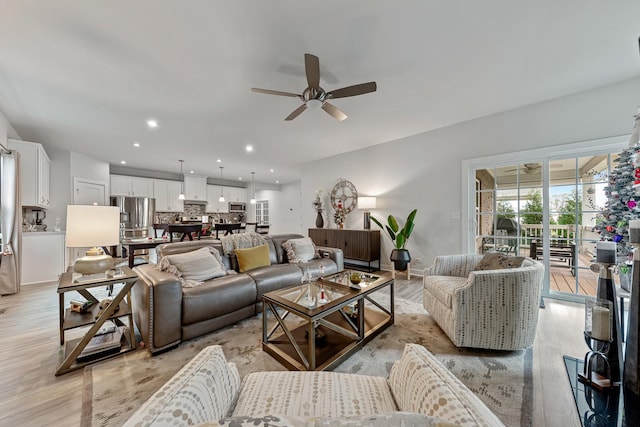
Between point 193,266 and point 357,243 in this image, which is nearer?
point 193,266

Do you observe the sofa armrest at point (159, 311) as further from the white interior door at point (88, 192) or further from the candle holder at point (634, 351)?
the white interior door at point (88, 192)

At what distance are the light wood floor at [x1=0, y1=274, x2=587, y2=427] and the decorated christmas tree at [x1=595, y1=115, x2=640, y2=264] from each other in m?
0.89

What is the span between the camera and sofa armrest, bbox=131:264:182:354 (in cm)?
193

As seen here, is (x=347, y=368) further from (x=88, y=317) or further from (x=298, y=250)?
→ (x=88, y=317)

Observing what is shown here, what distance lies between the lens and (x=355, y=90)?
2203mm

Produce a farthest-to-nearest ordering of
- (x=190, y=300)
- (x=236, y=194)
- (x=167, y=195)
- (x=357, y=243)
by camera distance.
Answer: (x=236, y=194) < (x=167, y=195) < (x=357, y=243) < (x=190, y=300)

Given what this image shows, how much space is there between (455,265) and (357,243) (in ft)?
7.16

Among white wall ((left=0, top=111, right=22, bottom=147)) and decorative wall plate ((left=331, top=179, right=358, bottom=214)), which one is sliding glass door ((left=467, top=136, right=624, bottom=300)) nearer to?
decorative wall plate ((left=331, top=179, right=358, bottom=214))

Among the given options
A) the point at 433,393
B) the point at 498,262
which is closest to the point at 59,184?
the point at 433,393

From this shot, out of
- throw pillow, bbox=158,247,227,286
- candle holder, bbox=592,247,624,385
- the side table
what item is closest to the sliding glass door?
candle holder, bbox=592,247,624,385

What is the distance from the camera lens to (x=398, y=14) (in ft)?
5.65

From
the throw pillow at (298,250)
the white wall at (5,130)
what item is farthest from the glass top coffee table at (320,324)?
the white wall at (5,130)

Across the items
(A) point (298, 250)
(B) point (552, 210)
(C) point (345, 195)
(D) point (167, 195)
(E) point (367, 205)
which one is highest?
(D) point (167, 195)

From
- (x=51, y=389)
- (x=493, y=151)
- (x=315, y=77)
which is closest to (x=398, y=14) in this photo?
(x=315, y=77)
